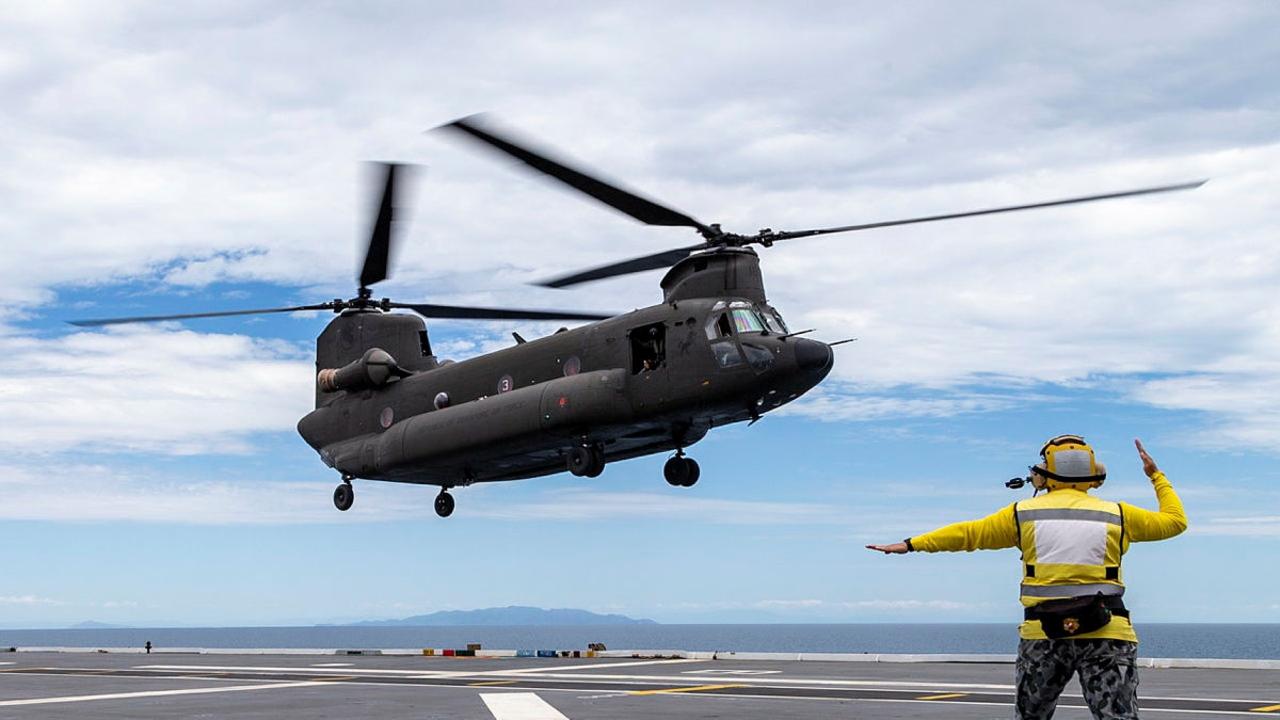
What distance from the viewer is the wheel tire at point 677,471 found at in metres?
29.0

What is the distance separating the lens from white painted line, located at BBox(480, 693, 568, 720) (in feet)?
49.4

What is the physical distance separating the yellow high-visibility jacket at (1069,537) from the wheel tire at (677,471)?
69.4 feet

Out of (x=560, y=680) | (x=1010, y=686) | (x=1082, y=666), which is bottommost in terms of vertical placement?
(x=1082, y=666)

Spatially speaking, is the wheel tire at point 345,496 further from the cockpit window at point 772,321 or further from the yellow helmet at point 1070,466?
the yellow helmet at point 1070,466

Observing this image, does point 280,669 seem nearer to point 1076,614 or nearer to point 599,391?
point 599,391

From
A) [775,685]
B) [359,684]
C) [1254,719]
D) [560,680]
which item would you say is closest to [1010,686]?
[775,685]

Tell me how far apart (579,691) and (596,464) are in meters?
9.23

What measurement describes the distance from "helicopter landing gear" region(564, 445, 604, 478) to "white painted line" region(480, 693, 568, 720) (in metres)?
10.1

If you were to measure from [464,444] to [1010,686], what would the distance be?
1455 cm

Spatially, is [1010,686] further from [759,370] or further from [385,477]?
[385,477]

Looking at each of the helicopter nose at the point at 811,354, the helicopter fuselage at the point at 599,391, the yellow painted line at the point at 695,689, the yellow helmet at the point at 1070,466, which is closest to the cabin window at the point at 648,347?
the helicopter fuselage at the point at 599,391

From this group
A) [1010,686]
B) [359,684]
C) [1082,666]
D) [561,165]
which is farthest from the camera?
[561,165]

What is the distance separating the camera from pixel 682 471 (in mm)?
29047

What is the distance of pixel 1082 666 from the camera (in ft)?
25.5
